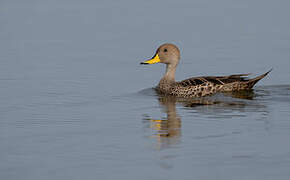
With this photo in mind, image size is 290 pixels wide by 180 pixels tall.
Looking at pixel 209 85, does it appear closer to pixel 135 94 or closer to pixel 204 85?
pixel 204 85

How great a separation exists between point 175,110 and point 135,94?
1.50 m

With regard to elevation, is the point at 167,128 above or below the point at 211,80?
below

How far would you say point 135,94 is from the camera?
13531mm

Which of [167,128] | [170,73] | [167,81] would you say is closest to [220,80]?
[167,81]

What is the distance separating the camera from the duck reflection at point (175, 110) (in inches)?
392

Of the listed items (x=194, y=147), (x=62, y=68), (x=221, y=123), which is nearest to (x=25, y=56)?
(x=62, y=68)

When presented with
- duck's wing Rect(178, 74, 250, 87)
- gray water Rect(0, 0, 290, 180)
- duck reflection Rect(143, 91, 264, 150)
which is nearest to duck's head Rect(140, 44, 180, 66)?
gray water Rect(0, 0, 290, 180)

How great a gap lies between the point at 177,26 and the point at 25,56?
5204mm

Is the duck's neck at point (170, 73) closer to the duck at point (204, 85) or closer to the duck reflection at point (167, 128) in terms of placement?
the duck at point (204, 85)

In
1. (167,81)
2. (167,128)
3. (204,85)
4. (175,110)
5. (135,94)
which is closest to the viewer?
(167,128)

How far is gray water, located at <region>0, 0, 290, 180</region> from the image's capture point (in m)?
8.46

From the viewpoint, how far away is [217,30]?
65.0 feet

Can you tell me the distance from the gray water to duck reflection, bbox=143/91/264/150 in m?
0.03

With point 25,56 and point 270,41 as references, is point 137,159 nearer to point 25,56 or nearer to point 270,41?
point 25,56
